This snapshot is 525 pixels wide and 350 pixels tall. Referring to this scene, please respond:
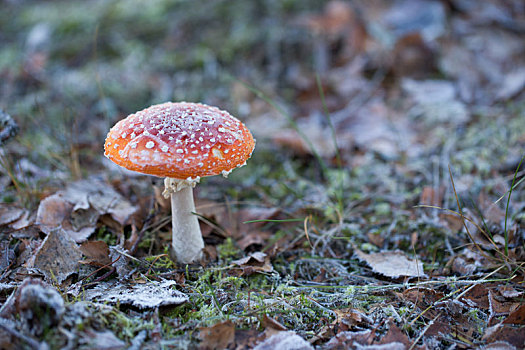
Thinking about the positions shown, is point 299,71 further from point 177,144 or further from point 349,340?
point 349,340

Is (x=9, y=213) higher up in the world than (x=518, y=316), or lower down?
higher up

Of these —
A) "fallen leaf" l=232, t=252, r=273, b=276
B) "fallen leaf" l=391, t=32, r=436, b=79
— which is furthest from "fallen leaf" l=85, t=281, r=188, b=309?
"fallen leaf" l=391, t=32, r=436, b=79

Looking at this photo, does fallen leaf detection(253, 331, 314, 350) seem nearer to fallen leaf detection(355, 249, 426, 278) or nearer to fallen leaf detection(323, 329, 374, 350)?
fallen leaf detection(323, 329, 374, 350)

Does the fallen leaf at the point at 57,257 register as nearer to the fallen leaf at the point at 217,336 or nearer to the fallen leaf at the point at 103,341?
the fallen leaf at the point at 103,341

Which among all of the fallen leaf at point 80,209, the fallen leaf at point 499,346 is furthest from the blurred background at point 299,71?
the fallen leaf at point 499,346

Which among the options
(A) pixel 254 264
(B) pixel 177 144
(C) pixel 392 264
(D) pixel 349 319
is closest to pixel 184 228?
(A) pixel 254 264

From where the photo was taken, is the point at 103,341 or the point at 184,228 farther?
the point at 184,228
